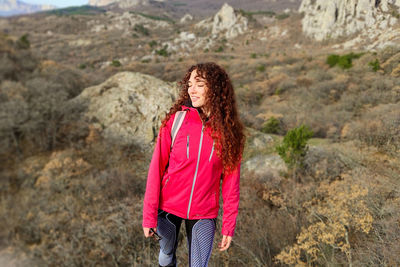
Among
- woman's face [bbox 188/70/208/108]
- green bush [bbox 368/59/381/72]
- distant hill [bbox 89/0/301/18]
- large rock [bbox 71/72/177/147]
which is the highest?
distant hill [bbox 89/0/301/18]

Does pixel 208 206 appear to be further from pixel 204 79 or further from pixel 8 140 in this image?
pixel 8 140

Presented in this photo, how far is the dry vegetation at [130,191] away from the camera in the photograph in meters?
3.10

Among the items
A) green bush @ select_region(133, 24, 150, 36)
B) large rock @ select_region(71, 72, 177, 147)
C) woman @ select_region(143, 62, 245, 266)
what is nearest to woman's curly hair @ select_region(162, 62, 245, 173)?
woman @ select_region(143, 62, 245, 266)

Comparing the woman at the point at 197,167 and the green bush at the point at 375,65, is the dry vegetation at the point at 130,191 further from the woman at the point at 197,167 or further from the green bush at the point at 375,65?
the woman at the point at 197,167

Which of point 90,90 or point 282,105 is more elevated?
point 90,90

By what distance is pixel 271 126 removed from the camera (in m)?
9.76

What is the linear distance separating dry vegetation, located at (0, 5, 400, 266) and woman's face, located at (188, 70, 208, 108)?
7.53 feet

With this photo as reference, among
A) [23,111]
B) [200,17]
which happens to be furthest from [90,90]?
[200,17]

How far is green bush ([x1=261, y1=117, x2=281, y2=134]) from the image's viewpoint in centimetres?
966

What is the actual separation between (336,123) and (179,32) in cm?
5029

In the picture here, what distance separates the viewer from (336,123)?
30.5ft

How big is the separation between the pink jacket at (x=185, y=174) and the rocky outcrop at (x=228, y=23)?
170 ft

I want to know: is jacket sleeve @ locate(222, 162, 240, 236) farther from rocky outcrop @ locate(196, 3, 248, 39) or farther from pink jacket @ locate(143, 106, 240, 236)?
rocky outcrop @ locate(196, 3, 248, 39)

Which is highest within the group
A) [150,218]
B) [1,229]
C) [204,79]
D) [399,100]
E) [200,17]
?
[200,17]
